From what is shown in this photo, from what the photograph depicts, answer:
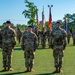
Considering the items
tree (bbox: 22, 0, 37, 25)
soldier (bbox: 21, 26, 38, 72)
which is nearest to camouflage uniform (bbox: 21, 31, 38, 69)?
soldier (bbox: 21, 26, 38, 72)

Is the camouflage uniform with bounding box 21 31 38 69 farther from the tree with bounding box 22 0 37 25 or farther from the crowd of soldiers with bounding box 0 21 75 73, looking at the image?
the tree with bounding box 22 0 37 25

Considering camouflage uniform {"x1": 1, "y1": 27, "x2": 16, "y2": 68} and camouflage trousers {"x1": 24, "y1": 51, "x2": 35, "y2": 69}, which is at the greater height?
camouflage uniform {"x1": 1, "y1": 27, "x2": 16, "y2": 68}

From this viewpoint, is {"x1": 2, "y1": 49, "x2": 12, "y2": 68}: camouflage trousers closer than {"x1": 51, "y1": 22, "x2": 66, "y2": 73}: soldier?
No

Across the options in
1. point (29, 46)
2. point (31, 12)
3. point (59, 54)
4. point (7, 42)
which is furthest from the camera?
point (31, 12)

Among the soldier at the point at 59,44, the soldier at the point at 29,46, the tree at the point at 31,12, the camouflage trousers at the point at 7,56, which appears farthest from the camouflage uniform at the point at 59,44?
the tree at the point at 31,12

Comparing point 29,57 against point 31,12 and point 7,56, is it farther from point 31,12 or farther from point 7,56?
point 31,12

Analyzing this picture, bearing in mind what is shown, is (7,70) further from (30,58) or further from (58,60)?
(58,60)

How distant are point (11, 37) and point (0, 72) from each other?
139 cm

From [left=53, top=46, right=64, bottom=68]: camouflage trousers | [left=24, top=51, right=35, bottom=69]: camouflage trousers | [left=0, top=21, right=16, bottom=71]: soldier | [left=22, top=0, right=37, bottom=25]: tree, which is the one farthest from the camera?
[left=22, top=0, right=37, bottom=25]: tree

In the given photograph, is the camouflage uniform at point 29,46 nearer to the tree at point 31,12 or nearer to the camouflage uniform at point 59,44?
the camouflage uniform at point 59,44

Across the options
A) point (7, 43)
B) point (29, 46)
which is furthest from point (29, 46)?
point (7, 43)

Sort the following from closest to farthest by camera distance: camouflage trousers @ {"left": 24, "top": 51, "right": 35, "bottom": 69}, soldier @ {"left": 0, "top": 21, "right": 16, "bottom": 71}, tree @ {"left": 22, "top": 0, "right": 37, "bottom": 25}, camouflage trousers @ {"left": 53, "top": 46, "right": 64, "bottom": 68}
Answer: camouflage trousers @ {"left": 53, "top": 46, "right": 64, "bottom": 68} < camouflage trousers @ {"left": 24, "top": 51, "right": 35, "bottom": 69} < soldier @ {"left": 0, "top": 21, "right": 16, "bottom": 71} < tree @ {"left": 22, "top": 0, "right": 37, "bottom": 25}

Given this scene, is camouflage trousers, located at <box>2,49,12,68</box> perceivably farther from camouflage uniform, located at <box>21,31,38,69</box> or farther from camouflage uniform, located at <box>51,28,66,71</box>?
camouflage uniform, located at <box>51,28,66,71</box>

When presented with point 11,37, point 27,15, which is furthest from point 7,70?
point 27,15
